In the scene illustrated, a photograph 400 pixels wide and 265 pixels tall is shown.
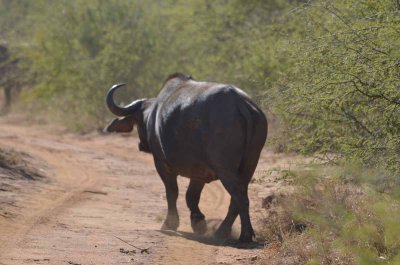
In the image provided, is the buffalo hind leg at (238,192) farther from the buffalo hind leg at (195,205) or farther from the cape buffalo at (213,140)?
the buffalo hind leg at (195,205)

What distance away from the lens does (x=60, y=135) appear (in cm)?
2650

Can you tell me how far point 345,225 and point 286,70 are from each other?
689 centimetres

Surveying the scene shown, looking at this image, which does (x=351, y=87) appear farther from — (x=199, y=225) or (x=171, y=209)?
(x=171, y=209)

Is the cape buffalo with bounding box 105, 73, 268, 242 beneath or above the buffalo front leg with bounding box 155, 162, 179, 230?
above

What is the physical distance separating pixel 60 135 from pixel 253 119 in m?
16.3

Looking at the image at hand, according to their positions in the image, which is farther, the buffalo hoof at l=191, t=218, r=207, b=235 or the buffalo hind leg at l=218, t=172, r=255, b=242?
the buffalo hoof at l=191, t=218, r=207, b=235

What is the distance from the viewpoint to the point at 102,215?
42.0 ft

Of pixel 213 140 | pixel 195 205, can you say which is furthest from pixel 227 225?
pixel 195 205

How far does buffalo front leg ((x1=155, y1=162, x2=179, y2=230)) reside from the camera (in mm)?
11984

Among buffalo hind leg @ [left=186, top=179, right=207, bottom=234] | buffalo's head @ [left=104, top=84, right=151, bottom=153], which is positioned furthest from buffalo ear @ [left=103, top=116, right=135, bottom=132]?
buffalo hind leg @ [left=186, top=179, right=207, bottom=234]

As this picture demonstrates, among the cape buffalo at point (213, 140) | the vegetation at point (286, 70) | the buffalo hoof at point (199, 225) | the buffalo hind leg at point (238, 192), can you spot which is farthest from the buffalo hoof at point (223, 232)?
the vegetation at point (286, 70)

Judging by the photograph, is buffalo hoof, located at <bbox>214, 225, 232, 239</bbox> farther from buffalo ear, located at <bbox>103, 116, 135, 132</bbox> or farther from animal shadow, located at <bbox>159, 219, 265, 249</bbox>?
buffalo ear, located at <bbox>103, 116, 135, 132</bbox>

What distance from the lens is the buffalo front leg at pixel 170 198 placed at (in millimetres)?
11984

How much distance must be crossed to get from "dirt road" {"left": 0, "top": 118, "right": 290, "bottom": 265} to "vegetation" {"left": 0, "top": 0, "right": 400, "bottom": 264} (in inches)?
51.0
